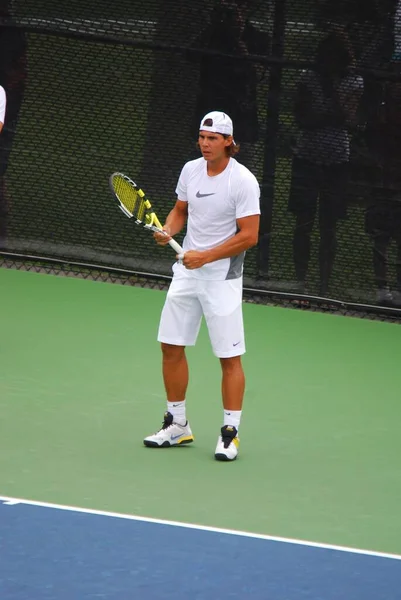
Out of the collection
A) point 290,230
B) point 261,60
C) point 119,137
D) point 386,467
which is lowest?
point 386,467

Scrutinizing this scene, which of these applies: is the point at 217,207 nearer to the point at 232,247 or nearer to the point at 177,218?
the point at 232,247

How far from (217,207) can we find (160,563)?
2003mm

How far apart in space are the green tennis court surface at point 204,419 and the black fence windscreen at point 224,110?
1.53 ft

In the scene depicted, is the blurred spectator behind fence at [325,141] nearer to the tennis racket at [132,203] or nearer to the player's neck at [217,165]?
Answer: the tennis racket at [132,203]

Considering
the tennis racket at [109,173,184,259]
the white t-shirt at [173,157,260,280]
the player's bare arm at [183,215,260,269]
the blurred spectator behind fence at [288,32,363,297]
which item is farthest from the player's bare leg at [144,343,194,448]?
the blurred spectator behind fence at [288,32,363,297]

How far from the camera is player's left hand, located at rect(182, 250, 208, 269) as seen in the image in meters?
5.99

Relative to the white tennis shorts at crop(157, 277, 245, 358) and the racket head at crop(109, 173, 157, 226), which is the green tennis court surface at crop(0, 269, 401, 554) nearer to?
the white tennis shorts at crop(157, 277, 245, 358)

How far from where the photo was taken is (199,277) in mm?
6188

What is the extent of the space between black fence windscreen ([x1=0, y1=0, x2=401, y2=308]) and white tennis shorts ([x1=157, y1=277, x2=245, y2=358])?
348 cm

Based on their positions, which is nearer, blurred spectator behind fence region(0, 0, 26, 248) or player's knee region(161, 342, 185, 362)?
player's knee region(161, 342, 185, 362)

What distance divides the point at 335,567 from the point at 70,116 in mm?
5988

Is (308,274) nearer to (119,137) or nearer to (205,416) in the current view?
(119,137)

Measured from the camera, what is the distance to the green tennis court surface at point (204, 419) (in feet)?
18.0

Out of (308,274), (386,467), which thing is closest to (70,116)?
(308,274)
